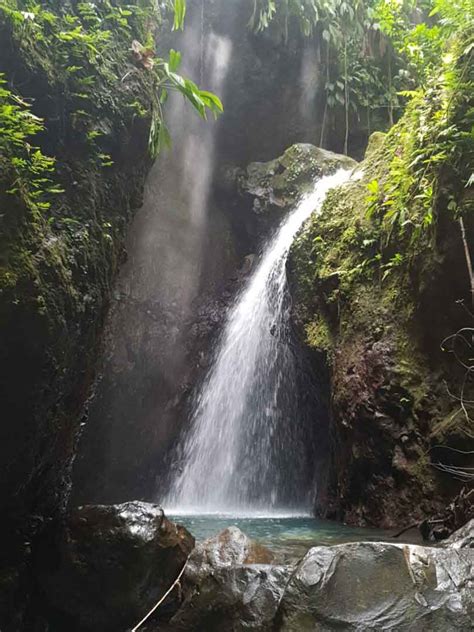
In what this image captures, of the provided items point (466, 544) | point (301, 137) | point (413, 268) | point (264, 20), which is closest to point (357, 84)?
point (301, 137)

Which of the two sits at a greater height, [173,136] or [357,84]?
[357,84]

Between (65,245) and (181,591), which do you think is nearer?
(181,591)

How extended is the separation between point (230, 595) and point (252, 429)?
6806 mm

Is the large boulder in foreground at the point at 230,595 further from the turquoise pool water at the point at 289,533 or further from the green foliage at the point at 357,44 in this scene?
the green foliage at the point at 357,44

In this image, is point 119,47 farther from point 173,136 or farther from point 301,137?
point 301,137

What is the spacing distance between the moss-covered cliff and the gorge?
0.03 m

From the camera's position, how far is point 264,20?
12312mm

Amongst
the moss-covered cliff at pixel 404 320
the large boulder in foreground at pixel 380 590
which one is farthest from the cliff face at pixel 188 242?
the large boulder in foreground at pixel 380 590

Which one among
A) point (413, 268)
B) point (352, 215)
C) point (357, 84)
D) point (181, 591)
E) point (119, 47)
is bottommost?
point (181, 591)

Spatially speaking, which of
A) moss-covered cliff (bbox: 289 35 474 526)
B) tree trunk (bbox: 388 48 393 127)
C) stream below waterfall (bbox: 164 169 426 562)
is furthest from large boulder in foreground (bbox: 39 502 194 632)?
tree trunk (bbox: 388 48 393 127)

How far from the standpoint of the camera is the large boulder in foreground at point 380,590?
7.14 feet

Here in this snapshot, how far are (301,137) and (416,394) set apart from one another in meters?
10.1

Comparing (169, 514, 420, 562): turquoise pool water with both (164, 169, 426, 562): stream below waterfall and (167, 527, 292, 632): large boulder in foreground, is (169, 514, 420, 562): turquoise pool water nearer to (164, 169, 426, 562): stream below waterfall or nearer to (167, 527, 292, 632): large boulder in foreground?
(167, 527, 292, 632): large boulder in foreground

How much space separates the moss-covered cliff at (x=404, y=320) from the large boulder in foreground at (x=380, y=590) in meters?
2.83
